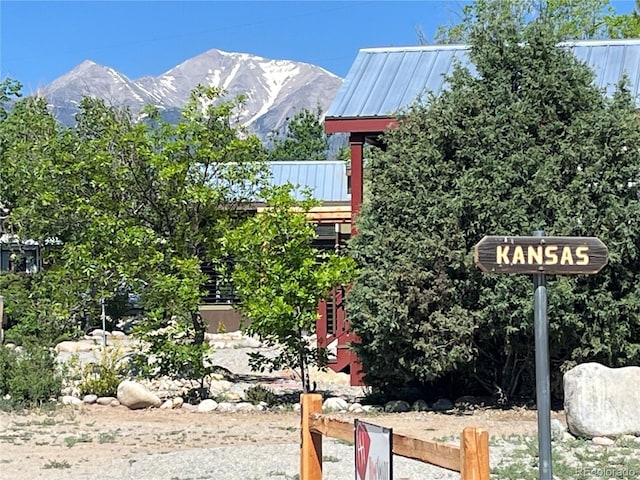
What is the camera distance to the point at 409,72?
17828 millimetres

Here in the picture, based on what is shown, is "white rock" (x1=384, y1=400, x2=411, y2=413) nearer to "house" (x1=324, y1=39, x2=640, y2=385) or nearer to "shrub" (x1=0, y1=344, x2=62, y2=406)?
"house" (x1=324, y1=39, x2=640, y2=385)

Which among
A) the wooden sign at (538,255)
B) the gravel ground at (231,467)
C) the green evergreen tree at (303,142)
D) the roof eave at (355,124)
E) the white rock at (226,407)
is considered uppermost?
the green evergreen tree at (303,142)

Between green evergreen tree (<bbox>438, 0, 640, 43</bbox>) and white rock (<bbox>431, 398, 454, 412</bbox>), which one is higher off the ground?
green evergreen tree (<bbox>438, 0, 640, 43</bbox>)

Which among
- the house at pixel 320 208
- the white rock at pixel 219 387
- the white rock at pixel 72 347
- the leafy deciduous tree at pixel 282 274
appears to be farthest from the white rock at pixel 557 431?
the white rock at pixel 72 347

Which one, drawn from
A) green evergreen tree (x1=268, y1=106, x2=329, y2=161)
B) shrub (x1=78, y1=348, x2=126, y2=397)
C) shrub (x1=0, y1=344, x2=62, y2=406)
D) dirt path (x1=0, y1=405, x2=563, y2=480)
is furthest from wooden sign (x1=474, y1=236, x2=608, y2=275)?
green evergreen tree (x1=268, y1=106, x2=329, y2=161)

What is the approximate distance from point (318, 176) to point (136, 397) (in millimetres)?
18804

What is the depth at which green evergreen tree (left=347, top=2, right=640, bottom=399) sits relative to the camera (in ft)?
41.6

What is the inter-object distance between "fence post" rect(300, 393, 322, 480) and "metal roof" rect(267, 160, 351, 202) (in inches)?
946

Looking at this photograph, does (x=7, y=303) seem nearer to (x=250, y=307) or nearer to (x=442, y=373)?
(x=250, y=307)

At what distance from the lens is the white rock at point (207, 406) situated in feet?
46.7

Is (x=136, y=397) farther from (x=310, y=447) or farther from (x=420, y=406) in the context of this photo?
(x=310, y=447)

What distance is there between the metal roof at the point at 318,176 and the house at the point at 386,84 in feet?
39.8

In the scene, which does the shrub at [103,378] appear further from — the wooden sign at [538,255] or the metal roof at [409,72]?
the wooden sign at [538,255]

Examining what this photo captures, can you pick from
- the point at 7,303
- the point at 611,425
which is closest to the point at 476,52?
the point at 611,425
